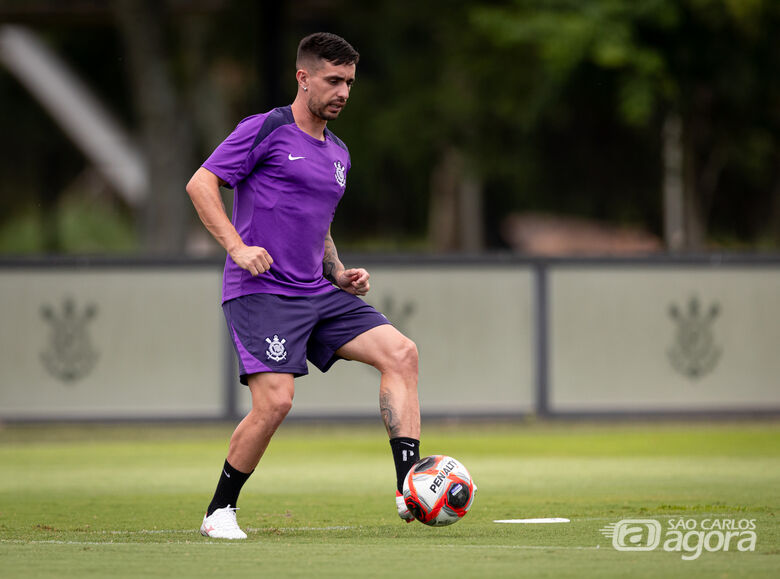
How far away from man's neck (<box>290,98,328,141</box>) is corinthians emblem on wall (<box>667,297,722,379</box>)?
31.1 ft

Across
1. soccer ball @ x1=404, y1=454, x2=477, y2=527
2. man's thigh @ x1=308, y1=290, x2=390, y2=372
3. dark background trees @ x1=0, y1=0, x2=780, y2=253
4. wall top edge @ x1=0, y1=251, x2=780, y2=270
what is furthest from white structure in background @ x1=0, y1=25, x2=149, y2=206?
soccer ball @ x1=404, y1=454, x2=477, y2=527

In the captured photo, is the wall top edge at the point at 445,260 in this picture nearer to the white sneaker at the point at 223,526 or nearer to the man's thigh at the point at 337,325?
the man's thigh at the point at 337,325

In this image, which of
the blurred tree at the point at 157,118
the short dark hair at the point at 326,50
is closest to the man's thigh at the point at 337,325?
the short dark hair at the point at 326,50

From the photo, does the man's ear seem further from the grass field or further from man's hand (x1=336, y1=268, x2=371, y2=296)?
the grass field

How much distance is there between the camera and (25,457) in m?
12.6

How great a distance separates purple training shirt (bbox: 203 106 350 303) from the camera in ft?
23.2

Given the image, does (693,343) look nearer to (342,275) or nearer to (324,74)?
(342,275)

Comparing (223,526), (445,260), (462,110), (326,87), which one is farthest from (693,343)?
(462,110)

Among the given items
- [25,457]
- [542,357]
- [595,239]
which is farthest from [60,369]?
[595,239]

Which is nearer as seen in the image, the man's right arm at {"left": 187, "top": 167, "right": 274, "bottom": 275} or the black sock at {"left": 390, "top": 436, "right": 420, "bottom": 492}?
the man's right arm at {"left": 187, "top": 167, "right": 274, "bottom": 275}

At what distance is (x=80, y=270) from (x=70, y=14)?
9.61m

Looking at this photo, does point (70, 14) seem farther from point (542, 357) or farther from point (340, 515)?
point (340, 515)

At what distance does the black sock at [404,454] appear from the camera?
A: 7.09 meters

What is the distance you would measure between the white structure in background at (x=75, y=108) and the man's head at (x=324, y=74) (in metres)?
27.8
